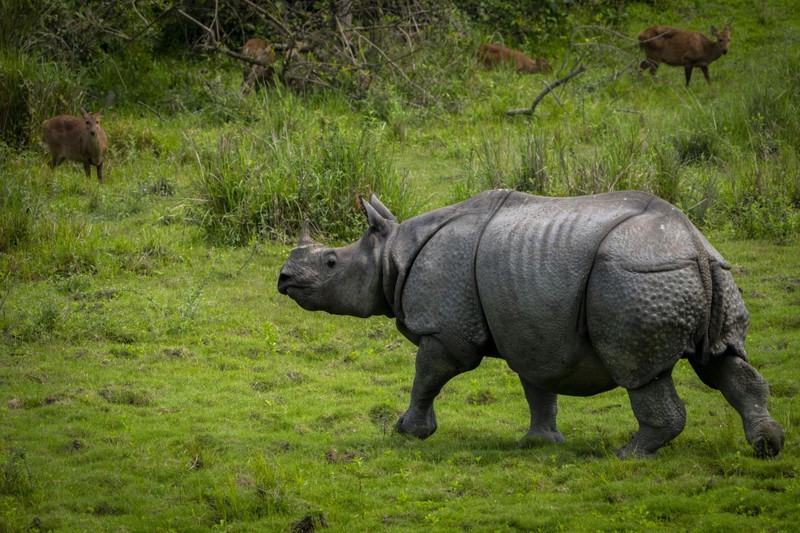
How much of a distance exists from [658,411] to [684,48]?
1310 cm

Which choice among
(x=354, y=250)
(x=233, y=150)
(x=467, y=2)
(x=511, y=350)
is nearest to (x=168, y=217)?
(x=233, y=150)

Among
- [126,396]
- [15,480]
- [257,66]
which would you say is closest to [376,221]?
[126,396]

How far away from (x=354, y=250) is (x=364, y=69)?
9475 millimetres

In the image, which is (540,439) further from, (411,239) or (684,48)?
(684,48)

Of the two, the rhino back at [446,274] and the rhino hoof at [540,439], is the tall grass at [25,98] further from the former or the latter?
the rhino hoof at [540,439]

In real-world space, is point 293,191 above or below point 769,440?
below

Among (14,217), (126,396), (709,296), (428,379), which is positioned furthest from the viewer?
(14,217)

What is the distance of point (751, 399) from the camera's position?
6.09 meters

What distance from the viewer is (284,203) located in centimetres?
1162

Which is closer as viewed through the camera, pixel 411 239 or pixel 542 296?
pixel 542 296

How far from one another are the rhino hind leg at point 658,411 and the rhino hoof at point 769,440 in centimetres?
40

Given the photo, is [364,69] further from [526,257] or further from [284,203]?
[526,257]

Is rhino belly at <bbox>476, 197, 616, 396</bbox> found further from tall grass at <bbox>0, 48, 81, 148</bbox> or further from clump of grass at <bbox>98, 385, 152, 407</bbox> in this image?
tall grass at <bbox>0, 48, 81, 148</bbox>

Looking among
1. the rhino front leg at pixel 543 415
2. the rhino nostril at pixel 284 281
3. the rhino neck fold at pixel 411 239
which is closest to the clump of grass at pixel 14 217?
the rhino nostril at pixel 284 281
